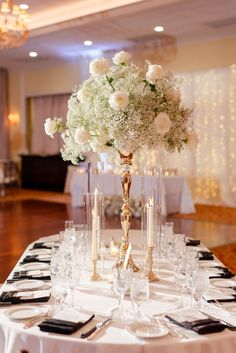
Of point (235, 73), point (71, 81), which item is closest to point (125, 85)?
point (235, 73)

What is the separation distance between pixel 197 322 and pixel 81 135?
1.08m

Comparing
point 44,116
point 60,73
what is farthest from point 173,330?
point 44,116

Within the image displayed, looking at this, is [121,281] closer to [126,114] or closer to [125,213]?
[125,213]

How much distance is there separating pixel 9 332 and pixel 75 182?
766cm

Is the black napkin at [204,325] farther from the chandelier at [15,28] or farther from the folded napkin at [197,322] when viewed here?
the chandelier at [15,28]

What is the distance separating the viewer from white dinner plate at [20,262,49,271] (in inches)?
111

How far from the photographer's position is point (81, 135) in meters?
2.49

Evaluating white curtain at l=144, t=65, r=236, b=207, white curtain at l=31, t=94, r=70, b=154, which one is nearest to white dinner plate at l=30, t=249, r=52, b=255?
white curtain at l=144, t=65, r=236, b=207

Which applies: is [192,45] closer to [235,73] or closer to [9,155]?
[235,73]

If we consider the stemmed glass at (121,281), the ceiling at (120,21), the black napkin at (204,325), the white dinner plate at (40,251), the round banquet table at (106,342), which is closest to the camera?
the round banquet table at (106,342)

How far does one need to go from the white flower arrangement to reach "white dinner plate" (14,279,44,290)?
2.37 ft

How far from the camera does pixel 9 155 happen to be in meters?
14.8

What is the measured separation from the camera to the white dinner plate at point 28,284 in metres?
2.47

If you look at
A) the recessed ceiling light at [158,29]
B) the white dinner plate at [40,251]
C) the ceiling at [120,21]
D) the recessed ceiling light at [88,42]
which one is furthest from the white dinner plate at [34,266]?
the recessed ceiling light at [88,42]
